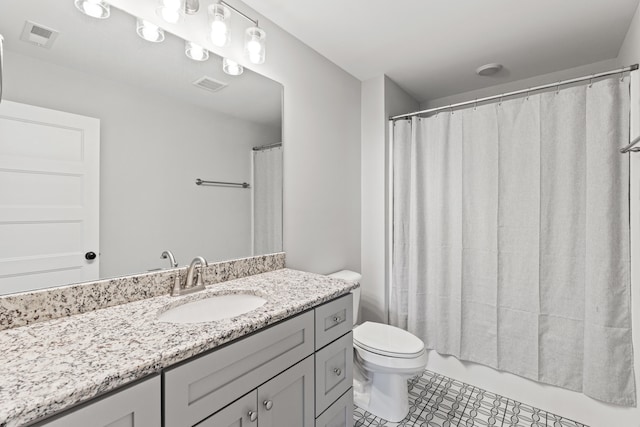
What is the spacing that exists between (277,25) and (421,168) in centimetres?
142

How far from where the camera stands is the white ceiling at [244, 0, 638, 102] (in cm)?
162

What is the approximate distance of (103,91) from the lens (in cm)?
115

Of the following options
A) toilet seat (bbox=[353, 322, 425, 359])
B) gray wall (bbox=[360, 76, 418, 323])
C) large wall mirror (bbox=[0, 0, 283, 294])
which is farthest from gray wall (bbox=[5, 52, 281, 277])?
gray wall (bbox=[360, 76, 418, 323])

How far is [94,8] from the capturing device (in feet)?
3.69

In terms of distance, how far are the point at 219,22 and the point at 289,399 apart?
162 cm

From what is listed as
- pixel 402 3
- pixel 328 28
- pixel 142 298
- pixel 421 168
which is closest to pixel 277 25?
pixel 328 28

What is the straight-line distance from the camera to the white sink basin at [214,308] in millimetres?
1181

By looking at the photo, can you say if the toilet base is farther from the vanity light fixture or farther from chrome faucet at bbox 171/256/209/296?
the vanity light fixture

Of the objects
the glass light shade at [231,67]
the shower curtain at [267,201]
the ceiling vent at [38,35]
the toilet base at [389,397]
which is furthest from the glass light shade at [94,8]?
the toilet base at [389,397]

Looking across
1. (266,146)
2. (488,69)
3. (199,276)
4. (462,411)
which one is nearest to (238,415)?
(199,276)

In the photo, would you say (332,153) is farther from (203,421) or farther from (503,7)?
(203,421)

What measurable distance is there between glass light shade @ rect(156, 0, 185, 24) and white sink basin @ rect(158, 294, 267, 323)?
1174mm

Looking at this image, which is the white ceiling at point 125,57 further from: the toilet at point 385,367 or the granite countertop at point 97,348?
the toilet at point 385,367

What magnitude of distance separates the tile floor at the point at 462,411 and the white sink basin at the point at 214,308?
1.10 m
